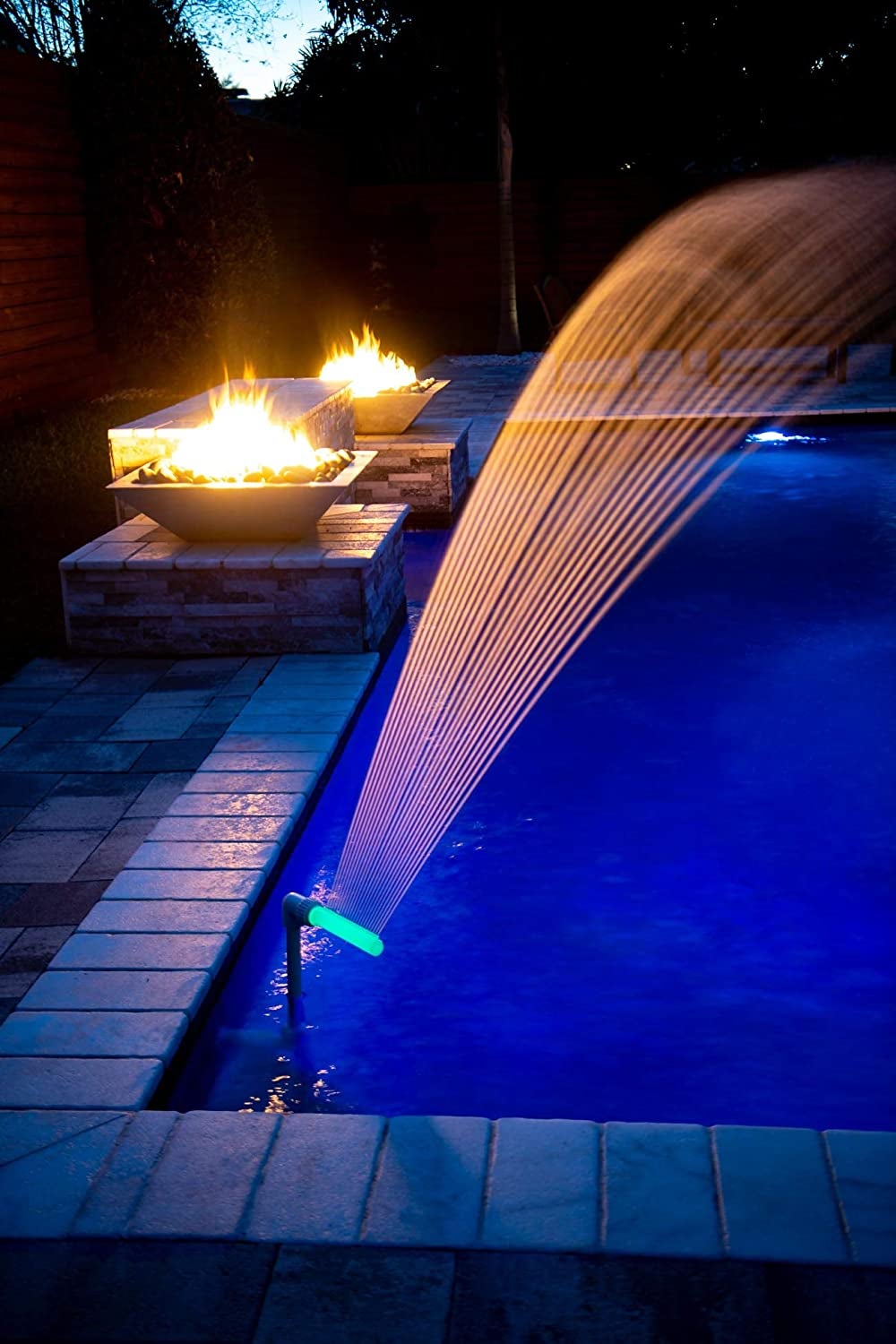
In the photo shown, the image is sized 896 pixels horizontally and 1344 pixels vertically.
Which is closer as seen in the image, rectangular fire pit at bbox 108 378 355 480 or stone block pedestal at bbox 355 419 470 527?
rectangular fire pit at bbox 108 378 355 480

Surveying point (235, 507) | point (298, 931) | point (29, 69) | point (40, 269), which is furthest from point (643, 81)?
point (298, 931)

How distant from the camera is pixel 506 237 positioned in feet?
67.4

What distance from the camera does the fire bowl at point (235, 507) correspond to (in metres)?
6.43

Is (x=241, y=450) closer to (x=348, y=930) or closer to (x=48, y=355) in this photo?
(x=348, y=930)

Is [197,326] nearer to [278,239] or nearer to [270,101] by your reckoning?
[278,239]

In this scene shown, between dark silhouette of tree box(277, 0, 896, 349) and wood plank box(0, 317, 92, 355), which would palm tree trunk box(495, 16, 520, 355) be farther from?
wood plank box(0, 317, 92, 355)

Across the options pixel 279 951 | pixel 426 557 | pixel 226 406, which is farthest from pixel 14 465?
pixel 279 951

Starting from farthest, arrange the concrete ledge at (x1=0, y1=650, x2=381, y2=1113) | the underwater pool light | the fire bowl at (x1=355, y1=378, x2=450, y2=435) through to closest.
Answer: the underwater pool light < the fire bowl at (x1=355, y1=378, x2=450, y2=435) < the concrete ledge at (x1=0, y1=650, x2=381, y2=1113)

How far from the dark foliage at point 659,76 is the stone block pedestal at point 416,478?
41.2 ft

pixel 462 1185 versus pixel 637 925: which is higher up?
pixel 462 1185

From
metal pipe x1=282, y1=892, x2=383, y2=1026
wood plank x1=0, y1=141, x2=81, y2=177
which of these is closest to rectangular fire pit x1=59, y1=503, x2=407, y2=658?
metal pipe x1=282, y1=892, x2=383, y2=1026

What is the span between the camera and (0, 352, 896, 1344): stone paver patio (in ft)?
7.25

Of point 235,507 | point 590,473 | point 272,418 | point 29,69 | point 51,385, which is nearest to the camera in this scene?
point 235,507

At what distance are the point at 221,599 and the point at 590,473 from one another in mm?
5660
